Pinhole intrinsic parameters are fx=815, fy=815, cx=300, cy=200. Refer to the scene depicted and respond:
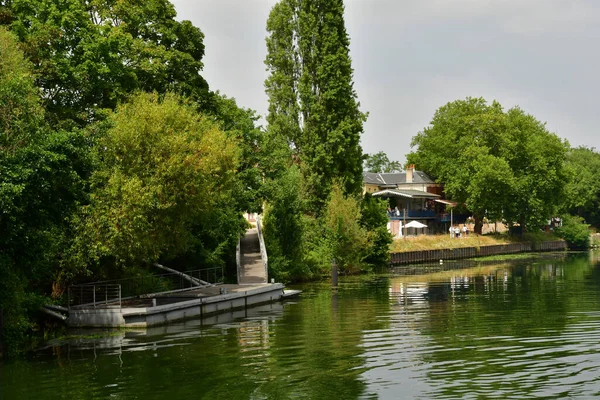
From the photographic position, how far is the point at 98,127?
→ 35.4 metres

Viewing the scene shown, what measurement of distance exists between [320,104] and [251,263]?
20.8 m

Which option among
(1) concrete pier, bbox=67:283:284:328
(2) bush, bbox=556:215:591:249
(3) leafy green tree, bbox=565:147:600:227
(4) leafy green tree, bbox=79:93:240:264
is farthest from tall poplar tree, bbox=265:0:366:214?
(3) leafy green tree, bbox=565:147:600:227

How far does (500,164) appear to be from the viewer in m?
98.4

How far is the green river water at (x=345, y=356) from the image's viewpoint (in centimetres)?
2048

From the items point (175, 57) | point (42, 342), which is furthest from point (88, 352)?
point (175, 57)

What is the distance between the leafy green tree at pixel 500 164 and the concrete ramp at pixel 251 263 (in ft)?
154

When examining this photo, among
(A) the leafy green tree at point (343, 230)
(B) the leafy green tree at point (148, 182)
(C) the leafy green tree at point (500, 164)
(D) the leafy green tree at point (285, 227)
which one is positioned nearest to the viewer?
(B) the leafy green tree at point (148, 182)

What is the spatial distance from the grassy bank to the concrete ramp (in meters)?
24.8

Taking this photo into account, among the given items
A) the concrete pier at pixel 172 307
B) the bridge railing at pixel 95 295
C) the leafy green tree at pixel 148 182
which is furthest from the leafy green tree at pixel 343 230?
the bridge railing at pixel 95 295

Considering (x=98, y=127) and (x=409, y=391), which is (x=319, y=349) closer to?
(x=409, y=391)

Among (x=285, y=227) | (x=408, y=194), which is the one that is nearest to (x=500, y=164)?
(x=408, y=194)

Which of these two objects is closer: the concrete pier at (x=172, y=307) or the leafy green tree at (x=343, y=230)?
the concrete pier at (x=172, y=307)

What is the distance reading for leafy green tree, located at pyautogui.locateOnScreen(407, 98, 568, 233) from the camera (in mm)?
99688

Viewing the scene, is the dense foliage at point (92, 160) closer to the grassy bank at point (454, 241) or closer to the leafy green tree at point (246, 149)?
the leafy green tree at point (246, 149)
